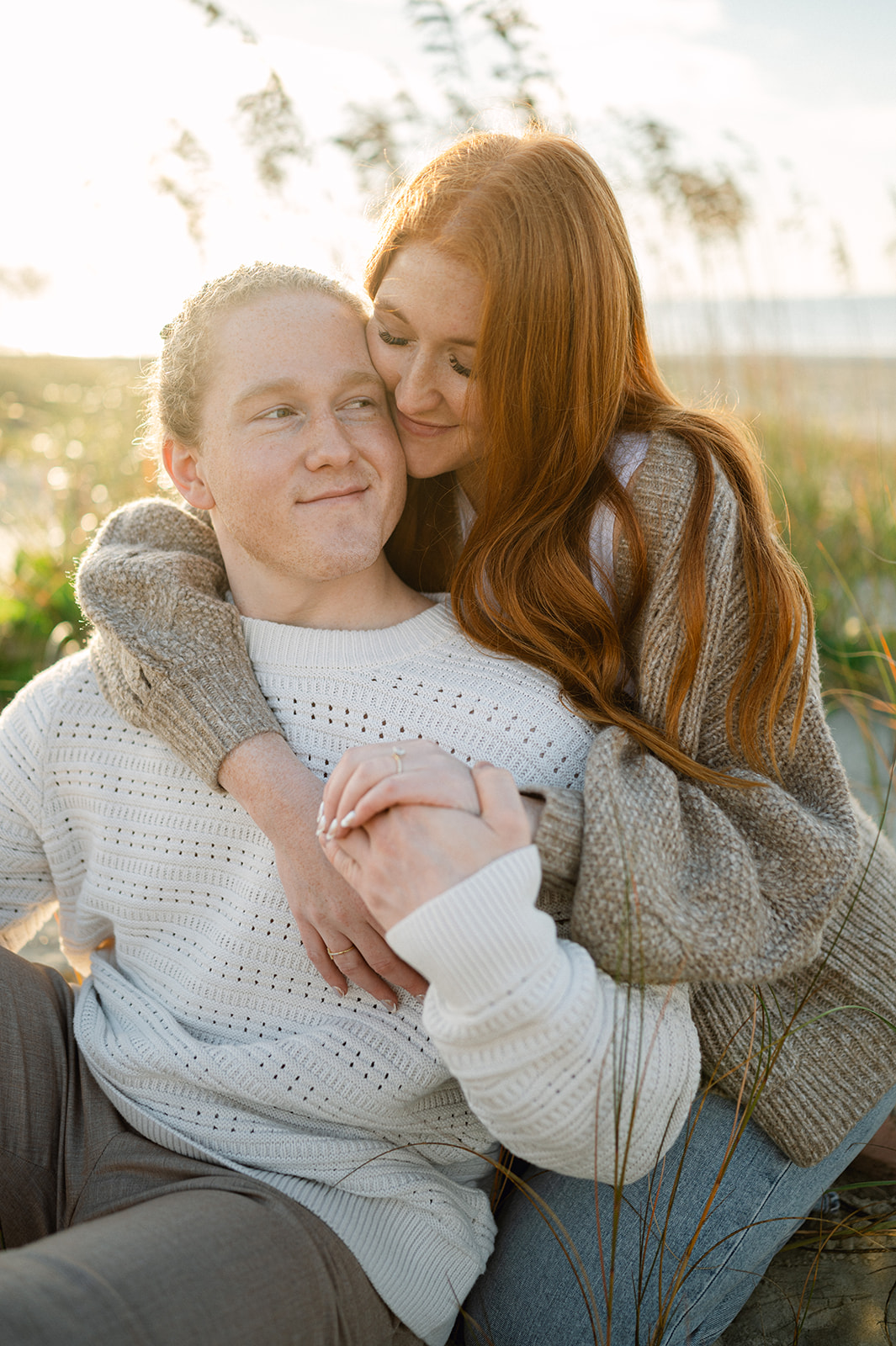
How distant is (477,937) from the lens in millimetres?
1231

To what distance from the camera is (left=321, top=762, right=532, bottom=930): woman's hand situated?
1285 millimetres

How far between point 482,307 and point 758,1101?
1.50 meters

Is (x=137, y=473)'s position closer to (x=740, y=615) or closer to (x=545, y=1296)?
(x=740, y=615)

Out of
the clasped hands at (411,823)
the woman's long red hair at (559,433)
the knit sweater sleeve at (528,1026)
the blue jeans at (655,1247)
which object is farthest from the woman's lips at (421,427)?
the blue jeans at (655,1247)

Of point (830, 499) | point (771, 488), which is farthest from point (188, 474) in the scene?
point (830, 499)

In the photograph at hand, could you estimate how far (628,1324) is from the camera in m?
1.63

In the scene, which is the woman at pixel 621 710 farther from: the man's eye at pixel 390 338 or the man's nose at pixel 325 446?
the man's nose at pixel 325 446

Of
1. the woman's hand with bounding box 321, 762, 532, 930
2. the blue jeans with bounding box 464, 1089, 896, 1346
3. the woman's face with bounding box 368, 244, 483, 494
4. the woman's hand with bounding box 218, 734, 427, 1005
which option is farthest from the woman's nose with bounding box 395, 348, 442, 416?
the blue jeans with bounding box 464, 1089, 896, 1346

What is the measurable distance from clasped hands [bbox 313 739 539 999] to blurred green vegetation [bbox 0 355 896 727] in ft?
4.45

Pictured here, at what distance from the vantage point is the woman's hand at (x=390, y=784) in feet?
4.42

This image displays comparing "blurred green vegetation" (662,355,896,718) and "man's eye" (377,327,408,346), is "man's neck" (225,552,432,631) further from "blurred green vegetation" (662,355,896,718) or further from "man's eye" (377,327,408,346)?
"blurred green vegetation" (662,355,896,718)

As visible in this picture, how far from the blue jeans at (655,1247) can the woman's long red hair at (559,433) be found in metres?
0.70

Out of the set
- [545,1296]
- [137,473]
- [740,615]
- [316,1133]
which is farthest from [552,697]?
[137,473]

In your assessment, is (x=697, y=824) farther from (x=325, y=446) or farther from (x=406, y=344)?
(x=406, y=344)
